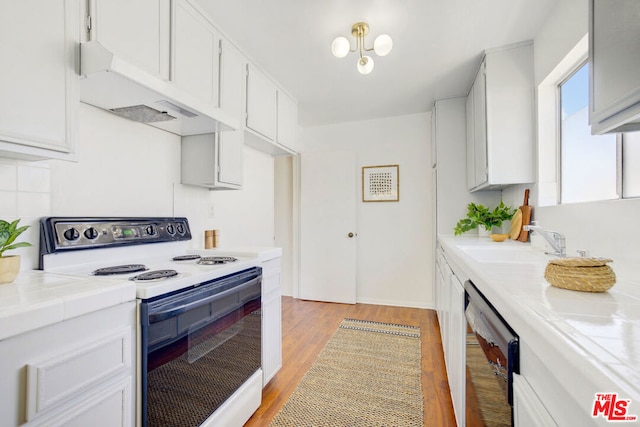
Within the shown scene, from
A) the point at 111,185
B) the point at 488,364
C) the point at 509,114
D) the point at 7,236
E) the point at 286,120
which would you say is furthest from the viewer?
the point at 286,120

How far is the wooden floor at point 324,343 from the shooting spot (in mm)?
1686

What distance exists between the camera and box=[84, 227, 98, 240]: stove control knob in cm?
135

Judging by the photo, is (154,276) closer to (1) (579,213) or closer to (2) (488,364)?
(2) (488,364)

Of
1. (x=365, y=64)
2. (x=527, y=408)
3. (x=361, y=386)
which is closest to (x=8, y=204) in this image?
(x=527, y=408)

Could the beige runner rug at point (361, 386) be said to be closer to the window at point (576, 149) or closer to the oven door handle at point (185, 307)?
the oven door handle at point (185, 307)

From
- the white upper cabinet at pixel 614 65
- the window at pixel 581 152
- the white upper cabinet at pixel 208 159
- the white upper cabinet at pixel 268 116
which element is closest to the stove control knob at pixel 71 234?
the white upper cabinet at pixel 208 159

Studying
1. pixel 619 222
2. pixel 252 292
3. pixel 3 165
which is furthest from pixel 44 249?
pixel 619 222

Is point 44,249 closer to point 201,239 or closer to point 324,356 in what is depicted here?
point 201,239

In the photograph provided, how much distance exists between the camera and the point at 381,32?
1.94 m

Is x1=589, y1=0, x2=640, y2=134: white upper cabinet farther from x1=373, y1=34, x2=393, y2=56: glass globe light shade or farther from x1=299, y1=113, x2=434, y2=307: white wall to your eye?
x1=299, y1=113, x2=434, y2=307: white wall

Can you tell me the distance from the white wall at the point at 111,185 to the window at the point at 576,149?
2.32 metres

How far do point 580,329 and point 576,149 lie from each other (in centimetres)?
172

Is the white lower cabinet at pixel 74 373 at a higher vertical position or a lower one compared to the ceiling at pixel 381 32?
lower

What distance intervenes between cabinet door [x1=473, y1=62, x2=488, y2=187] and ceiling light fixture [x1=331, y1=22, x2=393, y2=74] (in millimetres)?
973
